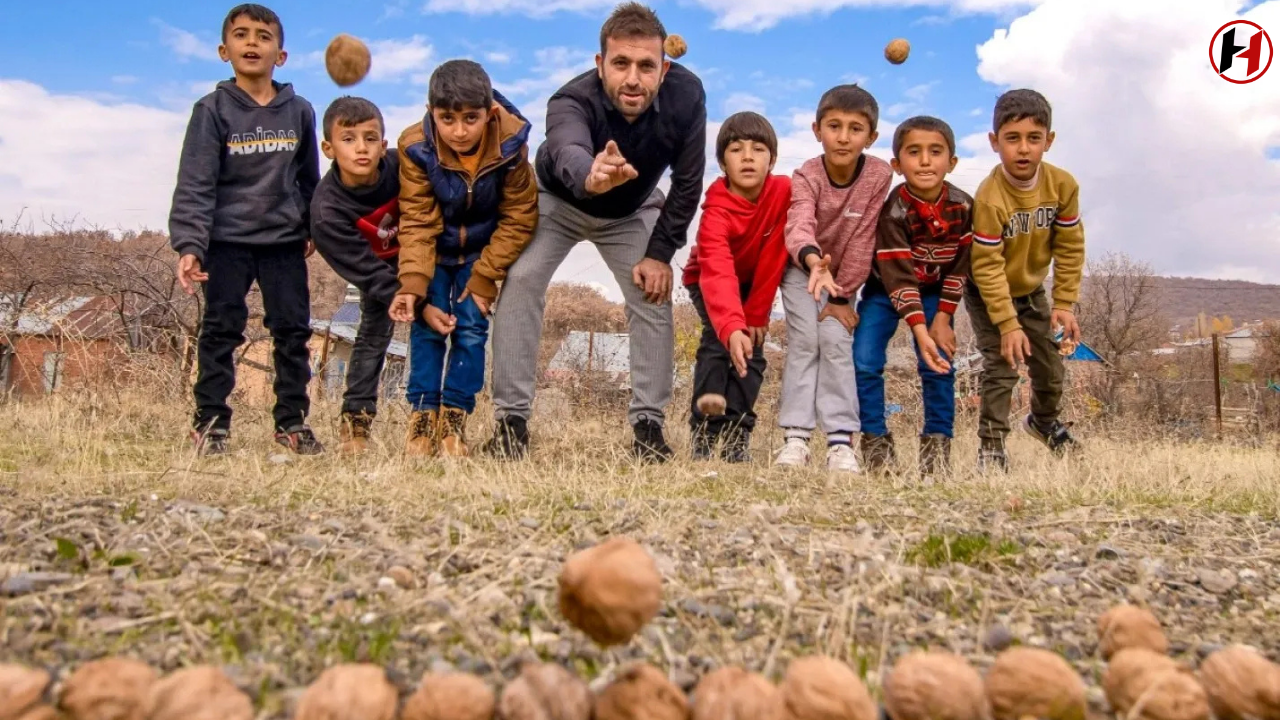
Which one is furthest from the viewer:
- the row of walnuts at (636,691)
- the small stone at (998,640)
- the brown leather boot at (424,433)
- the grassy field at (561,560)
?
the brown leather boot at (424,433)

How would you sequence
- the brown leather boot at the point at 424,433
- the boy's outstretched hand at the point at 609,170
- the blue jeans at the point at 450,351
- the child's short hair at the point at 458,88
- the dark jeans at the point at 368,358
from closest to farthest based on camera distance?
the boy's outstretched hand at the point at 609,170, the child's short hair at the point at 458,88, the brown leather boot at the point at 424,433, the blue jeans at the point at 450,351, the dark jeans at the point at 368,358

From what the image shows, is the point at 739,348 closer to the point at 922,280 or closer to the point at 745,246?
the point at 745,246

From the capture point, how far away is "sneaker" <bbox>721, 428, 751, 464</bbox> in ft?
14.7

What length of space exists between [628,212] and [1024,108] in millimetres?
1953

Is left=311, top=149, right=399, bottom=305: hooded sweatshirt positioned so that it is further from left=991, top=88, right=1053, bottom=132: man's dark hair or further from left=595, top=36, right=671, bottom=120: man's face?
left=991, top=88, right=1053, bottom=132: man's dark hair

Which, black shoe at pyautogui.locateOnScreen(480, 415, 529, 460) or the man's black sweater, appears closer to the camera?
black shoe at pyautogui.locateOnScreen(480, 415, 529, 460)

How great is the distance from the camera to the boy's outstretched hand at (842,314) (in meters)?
4.45

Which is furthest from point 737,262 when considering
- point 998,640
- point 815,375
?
point 998,640

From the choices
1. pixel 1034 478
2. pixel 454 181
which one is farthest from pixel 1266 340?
pixel 454 181

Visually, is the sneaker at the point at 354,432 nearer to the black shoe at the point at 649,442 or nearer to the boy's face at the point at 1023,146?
the black shoe at the point at 649,442

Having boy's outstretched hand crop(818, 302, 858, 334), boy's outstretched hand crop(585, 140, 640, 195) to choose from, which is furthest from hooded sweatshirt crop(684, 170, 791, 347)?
boy's outstretched hand crop(585, 140, 640, 195)

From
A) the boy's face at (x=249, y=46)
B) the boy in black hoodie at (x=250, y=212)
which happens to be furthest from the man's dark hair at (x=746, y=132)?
the boy's face at (x=249, y=46)

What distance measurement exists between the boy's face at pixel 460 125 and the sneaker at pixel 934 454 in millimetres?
2489

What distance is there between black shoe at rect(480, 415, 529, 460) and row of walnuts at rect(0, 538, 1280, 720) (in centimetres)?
285
